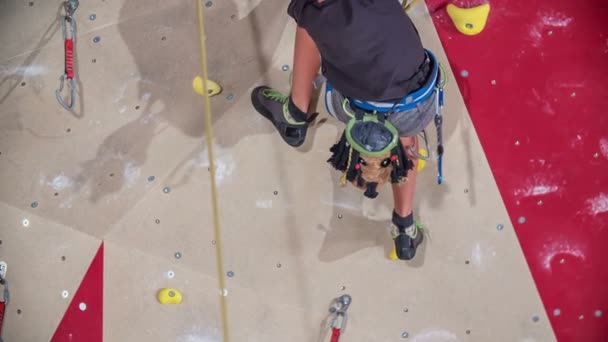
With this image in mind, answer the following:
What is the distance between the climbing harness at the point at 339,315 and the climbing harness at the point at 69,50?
3.43 feet

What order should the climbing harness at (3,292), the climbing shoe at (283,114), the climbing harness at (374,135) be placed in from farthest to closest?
the climbing harness at (3,292) → the climbing shoe at (283,114) → the climbing harness at (374,135)

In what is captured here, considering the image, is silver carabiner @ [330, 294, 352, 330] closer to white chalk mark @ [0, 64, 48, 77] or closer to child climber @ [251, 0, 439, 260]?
child climber @ [251, 0, 439, 260]

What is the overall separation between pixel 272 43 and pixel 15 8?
847 millimetres

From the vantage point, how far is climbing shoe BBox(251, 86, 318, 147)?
223 cm

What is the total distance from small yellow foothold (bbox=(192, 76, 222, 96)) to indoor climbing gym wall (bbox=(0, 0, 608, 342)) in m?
0.02

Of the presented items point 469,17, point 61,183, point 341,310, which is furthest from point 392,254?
point 61,183

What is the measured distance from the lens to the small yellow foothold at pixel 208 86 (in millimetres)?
2352

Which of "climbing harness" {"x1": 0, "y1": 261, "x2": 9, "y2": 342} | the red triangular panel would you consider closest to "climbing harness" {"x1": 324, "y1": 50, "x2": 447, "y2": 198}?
the red triangular panel

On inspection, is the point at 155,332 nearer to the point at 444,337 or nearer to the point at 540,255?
the point at 444,337

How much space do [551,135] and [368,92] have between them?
2.86 ft

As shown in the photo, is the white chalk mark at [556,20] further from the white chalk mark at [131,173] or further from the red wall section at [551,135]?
the white chalk mark at [131,173]

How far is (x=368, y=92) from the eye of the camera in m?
1.79

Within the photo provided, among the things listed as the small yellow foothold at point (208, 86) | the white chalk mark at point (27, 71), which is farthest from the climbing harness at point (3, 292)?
the small yellow foothold at point (208, 86)

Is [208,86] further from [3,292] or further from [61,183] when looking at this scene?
[3,292]
